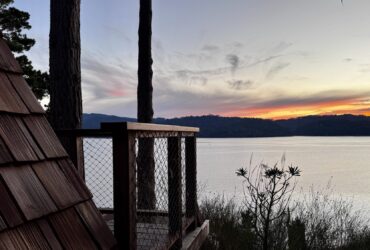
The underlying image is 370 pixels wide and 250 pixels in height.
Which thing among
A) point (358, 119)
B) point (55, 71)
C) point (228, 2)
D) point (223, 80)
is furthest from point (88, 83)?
point (358, 119)

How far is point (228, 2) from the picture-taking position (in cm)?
1570

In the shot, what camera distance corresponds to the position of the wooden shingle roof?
1.32 metres

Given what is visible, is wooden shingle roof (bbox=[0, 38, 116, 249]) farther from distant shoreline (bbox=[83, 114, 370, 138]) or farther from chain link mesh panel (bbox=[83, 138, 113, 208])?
distant shoreline (bbox=[83, 114, 370, 138])

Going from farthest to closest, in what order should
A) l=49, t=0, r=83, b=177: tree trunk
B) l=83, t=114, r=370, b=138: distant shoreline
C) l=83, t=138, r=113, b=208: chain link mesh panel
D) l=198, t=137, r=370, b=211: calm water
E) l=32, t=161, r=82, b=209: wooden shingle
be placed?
1. l=83, t=114, r=370, b=138: distant shoreline
2. l=198, t=137, r=370, b=211: calm water
3. l=49, t=0, r=83, b=177: tree trunk
4. l=83, t=138, r=113, b=208: chain link mesh panel
5. l=32, t=161, r=82, b=209: wooden shingle

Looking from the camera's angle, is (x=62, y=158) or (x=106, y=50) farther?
(x=106, y=50)

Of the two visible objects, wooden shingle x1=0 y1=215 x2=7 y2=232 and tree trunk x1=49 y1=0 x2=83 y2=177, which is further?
tree trunk x1=49 y1=0 x2=83 y2=177

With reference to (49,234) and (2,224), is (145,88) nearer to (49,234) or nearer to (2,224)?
(49,234)

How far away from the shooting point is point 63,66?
4797 mm

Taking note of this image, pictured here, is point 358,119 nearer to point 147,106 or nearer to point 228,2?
point 228,2

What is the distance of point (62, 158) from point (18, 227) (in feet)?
1.62

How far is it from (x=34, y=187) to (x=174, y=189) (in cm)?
217

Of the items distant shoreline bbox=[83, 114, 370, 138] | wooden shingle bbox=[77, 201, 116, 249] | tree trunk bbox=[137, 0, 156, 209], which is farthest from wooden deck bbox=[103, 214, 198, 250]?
distant shoreline bbox=[83, 114, 370, 138]

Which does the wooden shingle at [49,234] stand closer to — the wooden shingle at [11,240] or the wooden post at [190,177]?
the wooden shingle at [11,240]

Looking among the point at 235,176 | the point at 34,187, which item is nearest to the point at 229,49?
the point at 235,176
